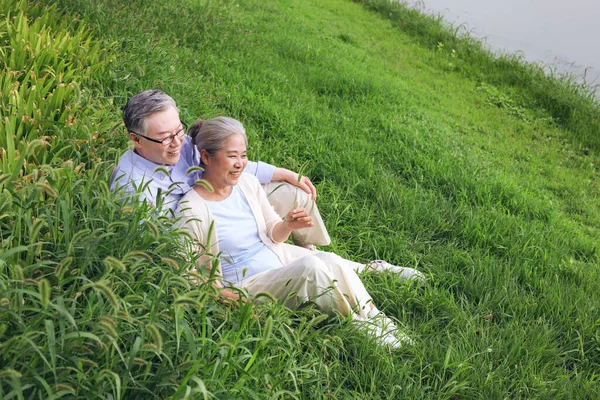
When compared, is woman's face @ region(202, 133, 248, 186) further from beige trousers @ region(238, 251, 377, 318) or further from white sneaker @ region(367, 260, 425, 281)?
white sneaker @ region(367, 260, 425, 281)

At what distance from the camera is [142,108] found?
3.20 m

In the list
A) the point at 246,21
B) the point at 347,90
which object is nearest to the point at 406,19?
the point at 246,21

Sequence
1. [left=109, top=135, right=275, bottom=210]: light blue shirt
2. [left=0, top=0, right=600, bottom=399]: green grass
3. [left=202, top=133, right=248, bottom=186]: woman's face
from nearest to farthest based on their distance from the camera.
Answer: [left=0, top=0, right=600, bottom=399]: green grass
[left=109, top=135, right=275, bottom=210]: light blue shirt
[left=202, top=133, right=248, bottom=186]: woman's face

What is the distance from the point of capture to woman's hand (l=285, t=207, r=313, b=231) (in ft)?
10.8

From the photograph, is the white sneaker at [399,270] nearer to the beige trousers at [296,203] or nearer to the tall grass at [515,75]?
the beige trousers at [296,203]

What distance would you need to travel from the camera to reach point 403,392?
292cm

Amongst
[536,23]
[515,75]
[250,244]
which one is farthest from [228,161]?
[536,23]

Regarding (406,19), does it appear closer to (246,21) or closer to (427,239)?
(246,21)

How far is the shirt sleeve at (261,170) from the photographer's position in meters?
3.84

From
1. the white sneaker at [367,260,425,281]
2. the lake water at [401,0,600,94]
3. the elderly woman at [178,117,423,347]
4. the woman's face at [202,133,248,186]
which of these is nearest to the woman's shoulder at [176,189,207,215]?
the elderly woman at [178,117,423,347]

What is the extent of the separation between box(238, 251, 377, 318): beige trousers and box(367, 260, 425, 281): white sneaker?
2.32ft

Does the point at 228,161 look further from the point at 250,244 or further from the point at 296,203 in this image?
the point at 296,203

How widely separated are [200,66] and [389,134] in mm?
2139

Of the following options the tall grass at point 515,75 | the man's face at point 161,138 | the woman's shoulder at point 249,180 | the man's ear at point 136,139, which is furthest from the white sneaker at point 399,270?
the tall grass at point 515,75
